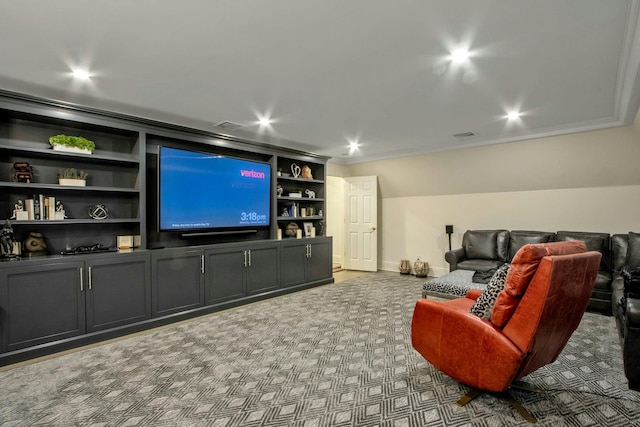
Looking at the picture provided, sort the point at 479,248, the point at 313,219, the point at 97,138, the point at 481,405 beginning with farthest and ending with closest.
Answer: the point at 313,219 < the point at 479,248 < the point at 97,138 < the point at 481,405

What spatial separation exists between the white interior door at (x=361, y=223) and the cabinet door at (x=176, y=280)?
374cm

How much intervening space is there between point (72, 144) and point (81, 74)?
0.98m

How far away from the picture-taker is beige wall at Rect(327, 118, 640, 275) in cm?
456

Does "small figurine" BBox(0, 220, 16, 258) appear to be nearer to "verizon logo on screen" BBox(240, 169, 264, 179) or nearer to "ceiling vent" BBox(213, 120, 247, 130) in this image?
"ceiling vent" BBox(213, 120, 247, 130)

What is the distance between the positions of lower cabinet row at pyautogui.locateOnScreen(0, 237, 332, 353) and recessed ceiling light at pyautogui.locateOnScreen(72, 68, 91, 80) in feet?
5.64

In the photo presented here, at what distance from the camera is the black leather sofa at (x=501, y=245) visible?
14.4 feet

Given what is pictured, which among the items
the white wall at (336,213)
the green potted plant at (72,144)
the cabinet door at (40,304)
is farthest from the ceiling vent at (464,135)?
the cabinet door at (40,304)

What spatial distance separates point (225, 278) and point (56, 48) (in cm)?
303

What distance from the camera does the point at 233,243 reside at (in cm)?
455

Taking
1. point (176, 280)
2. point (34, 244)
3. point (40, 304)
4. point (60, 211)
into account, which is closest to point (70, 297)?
point (40, 304)

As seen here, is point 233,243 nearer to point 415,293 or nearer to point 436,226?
point 415,293

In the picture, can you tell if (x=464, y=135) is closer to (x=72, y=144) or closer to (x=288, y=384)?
(x=288, y=384)

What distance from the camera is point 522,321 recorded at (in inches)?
71.2

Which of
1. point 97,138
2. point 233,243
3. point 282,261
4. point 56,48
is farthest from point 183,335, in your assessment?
point 56,48
